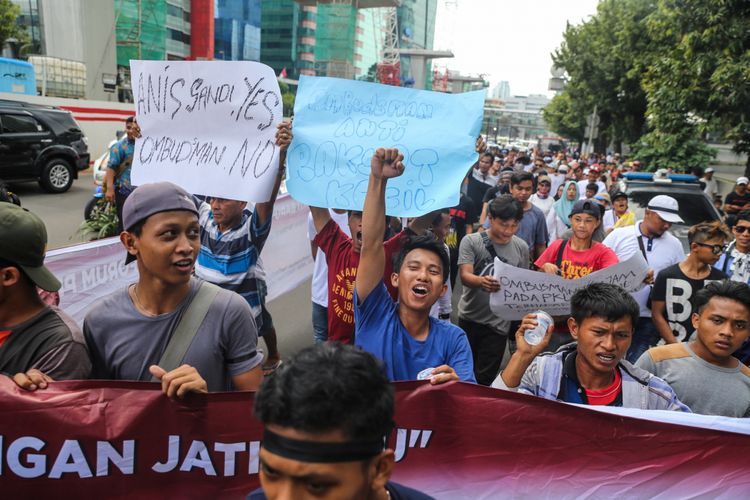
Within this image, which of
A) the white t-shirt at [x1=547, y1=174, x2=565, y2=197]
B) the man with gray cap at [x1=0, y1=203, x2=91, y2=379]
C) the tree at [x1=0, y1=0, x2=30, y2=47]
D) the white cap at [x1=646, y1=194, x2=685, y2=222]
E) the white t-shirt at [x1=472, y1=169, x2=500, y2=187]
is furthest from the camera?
the tree at [x1=0, y1=0, x2=30, y2=47]

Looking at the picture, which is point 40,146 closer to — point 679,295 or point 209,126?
point 209,126

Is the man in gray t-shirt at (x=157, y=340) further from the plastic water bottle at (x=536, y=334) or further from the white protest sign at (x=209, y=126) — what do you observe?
the white protest sign at (x=209, y=126)

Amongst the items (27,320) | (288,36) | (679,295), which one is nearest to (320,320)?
(679,295)

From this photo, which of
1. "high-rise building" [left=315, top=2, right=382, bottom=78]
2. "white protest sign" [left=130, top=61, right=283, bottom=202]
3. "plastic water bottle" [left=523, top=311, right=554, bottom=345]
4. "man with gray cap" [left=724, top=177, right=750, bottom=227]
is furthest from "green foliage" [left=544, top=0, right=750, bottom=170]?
"high-rise building" [left=315, top=2, right=382, bottom=78]

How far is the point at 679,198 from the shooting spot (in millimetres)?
8828

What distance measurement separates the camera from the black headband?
1.23m

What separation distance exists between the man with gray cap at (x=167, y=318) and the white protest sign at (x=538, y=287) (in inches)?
85.1

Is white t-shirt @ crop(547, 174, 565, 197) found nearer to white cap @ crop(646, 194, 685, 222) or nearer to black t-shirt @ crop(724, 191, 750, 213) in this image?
black t-shirt @ crop(724, 191, 750, 213)

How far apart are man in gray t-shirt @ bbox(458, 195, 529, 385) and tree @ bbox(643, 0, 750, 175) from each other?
809 centimetres

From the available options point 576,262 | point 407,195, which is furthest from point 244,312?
point 576,262

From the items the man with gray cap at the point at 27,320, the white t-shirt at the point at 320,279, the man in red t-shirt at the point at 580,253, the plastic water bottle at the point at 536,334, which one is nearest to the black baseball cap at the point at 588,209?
the man in red t-shirt at the point at 580,253

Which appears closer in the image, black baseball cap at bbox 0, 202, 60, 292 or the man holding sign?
black baseball cap at bbox 0, 202, 60, 292

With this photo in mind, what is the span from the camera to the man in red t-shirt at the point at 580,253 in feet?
15.0

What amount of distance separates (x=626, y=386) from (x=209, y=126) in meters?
2.62
